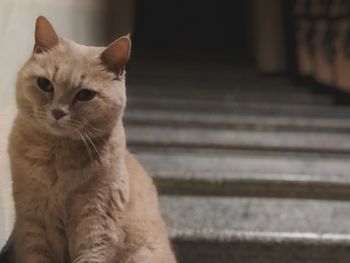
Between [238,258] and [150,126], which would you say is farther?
[150,126]

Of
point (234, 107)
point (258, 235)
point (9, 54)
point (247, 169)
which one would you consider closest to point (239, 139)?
point (247, 169)

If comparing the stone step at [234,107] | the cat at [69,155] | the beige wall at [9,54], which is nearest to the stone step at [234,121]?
the stone step at [234,107]

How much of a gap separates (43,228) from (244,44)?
3.95 meters

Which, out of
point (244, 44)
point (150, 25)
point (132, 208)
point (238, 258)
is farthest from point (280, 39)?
point (132, 208)

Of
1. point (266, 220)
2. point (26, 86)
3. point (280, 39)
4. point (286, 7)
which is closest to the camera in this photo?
point (26, 86)

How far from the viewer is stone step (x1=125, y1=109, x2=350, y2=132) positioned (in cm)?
222

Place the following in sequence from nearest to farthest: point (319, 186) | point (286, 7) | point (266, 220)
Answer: point (266, 220) < point (319, 186) < point (286, 7)

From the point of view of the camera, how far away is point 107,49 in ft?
3.14

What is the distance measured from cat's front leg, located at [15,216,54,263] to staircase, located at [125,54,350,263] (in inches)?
16.9

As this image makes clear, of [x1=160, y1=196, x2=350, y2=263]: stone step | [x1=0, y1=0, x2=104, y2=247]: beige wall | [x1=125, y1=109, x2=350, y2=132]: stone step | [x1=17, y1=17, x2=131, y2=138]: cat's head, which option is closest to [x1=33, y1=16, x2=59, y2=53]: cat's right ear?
[x1=17, y1=17, x2=131, y2=138]: cat's head

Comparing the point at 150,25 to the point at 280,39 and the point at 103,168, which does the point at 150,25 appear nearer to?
the point at 280,39

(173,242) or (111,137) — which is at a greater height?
(111,137)

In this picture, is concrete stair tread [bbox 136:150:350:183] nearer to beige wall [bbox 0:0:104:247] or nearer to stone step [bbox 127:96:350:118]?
stone step [bbox 127:96:350:118]

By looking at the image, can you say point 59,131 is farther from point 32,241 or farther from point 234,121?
point 234,121
